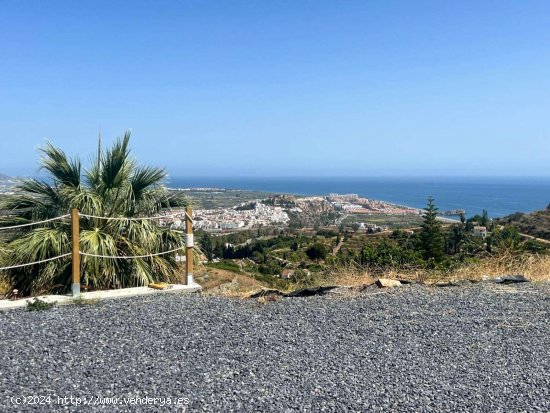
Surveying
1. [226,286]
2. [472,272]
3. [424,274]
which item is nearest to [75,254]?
[226,286]

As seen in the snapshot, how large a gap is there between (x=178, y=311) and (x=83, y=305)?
125 cm

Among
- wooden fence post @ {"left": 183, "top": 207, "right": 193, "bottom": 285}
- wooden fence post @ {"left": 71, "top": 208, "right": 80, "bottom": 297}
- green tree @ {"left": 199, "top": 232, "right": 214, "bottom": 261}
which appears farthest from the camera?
green tree @ {"left": 199, "top": 232, "right": 214, "bottom": 261}

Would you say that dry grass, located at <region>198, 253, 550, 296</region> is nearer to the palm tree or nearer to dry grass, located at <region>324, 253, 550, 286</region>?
dry grass, located at <region>324, 253, 550, 286</region>

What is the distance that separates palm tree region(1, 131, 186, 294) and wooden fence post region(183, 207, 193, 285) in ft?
1.56

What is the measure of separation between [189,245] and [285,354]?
3.17 meters

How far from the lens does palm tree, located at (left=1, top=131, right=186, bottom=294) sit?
21.1 feet

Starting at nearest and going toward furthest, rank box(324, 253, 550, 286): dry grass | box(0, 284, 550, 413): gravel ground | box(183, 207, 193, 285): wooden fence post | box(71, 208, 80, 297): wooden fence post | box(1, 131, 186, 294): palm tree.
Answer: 1. box(0, 284, 550, 413): gravel ground
2. box(71, 208, 80, 297): wooden fence post
3. box(1, 131, 186, 294): palm tree
4. box(183, 207, 193, 285): wooden fence post
5. box(324, 253, 550, 286): dry grass

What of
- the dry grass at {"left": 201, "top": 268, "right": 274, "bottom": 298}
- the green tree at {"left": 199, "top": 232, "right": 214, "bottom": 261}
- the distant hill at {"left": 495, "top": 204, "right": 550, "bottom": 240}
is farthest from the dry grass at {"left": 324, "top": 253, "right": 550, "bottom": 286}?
the distant hill at {"left": 495, "top": 204, "right": 550, "bottom": 240}

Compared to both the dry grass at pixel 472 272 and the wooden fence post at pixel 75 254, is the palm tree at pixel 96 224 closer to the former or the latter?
the wooden fence post at pixel 75 254

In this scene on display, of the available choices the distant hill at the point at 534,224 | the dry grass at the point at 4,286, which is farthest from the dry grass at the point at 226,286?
the distant hill at the point at 534,224

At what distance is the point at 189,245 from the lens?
23.0 feet

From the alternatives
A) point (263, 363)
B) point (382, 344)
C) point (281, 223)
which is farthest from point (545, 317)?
point (281, 223)

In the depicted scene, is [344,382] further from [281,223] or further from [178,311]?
[281,223]

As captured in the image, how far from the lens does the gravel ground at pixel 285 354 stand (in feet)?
11.0
